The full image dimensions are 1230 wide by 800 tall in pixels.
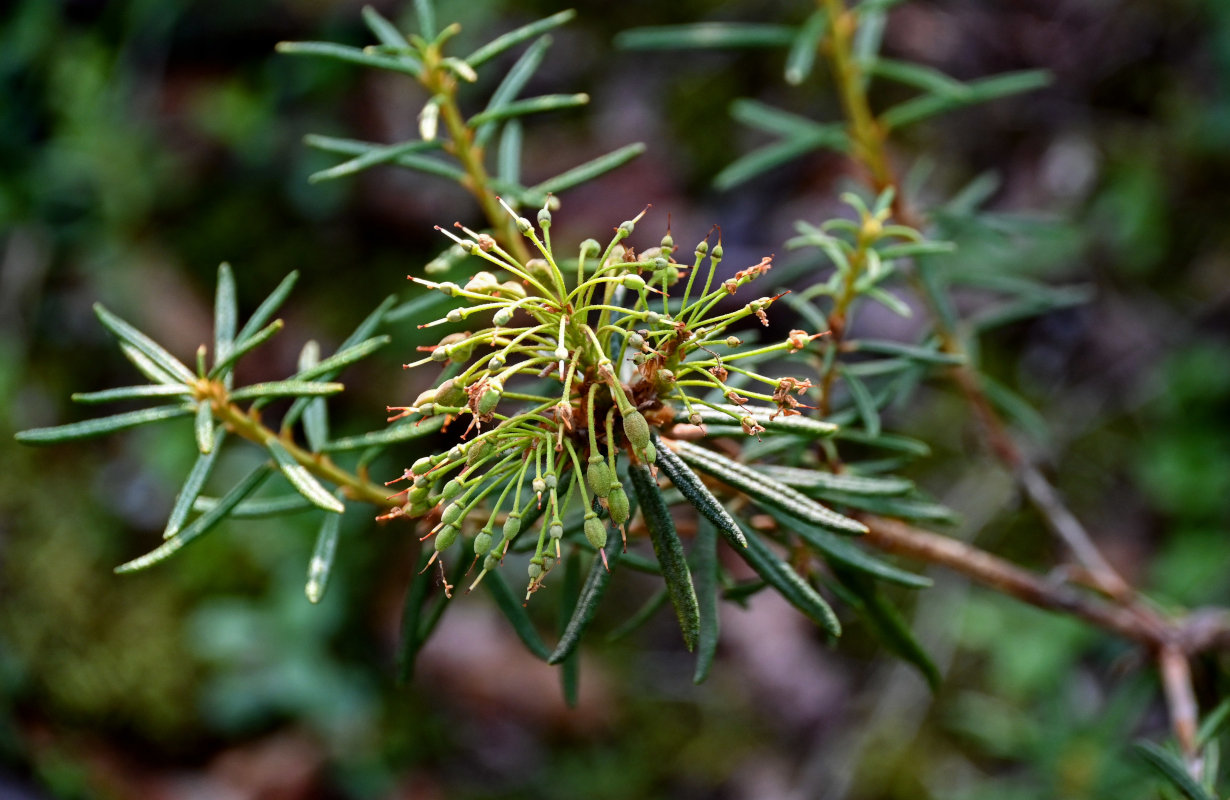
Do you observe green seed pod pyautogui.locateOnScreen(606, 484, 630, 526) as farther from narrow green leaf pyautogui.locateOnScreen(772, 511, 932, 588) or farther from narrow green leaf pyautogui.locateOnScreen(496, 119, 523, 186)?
narrow green leaf pyautogui.locateOnScreen(496, 119, 523, 186)

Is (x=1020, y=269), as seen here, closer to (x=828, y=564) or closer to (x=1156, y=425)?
(x=1156, y=425)

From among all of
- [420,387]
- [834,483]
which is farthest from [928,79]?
[420,387]

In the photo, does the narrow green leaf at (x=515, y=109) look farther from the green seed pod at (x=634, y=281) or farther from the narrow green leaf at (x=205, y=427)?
the narrow green leaf at (x=205, y=427)

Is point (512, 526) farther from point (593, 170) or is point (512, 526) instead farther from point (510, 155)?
point (510, 155)

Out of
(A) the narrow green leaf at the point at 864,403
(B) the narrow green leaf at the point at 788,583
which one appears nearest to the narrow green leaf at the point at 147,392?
(B) the narrow green leaf at the point at 788,583

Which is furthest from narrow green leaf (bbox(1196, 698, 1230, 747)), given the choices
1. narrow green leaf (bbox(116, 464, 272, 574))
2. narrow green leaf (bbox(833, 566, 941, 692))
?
narrow green leaf (bbox(116, 464, 272, 574))
